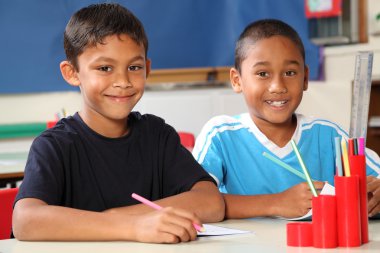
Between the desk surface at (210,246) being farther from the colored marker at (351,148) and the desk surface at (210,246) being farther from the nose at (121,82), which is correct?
the nose at (121,82)

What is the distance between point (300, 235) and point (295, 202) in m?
0.36

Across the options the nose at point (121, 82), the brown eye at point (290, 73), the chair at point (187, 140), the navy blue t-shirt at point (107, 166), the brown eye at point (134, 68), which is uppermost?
the brown eye at point (134, 68)

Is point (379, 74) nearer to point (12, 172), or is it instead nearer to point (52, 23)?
point (52, 23)

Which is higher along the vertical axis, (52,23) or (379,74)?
(52,23)

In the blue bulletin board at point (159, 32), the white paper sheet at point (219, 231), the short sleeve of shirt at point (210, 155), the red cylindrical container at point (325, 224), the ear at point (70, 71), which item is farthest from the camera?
Answer: the blue bulletin board at point (159, 32)

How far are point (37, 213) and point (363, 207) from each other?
2.00 ft

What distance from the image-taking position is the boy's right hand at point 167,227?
1.28m

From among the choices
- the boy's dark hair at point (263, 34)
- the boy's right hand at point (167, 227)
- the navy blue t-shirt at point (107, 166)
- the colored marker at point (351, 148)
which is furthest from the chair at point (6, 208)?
the colored marker at point (351, 148)

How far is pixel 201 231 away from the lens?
1.37 m

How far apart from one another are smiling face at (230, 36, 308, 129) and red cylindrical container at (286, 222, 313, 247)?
0.76 m

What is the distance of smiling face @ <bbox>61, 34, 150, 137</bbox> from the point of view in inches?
65.7

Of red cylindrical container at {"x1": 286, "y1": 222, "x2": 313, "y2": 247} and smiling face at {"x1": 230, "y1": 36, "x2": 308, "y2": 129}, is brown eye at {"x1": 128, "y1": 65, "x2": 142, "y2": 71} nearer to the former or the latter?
smiling face at {"x1": 230, "y1": 36, "x2": 308, "y2": 129}

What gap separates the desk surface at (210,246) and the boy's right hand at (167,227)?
0.01 metres

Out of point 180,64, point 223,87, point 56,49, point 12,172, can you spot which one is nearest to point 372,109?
point 223,87
